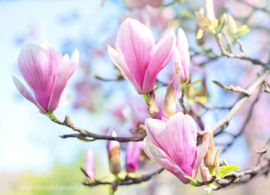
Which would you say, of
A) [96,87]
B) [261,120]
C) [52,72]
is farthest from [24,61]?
[261,120]

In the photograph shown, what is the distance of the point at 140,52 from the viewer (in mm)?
505

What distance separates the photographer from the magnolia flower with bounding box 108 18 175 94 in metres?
0.49

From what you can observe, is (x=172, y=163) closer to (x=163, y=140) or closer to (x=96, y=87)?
(x=163, y=140)

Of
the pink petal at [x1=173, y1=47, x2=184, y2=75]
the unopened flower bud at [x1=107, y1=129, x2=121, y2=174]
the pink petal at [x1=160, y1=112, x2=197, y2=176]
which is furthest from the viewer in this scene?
the unopened flower bud at [x1=107, y1=129, x2=121, y2=174]

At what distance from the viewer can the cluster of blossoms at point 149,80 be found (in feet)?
1.50

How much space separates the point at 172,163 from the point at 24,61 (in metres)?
0.36

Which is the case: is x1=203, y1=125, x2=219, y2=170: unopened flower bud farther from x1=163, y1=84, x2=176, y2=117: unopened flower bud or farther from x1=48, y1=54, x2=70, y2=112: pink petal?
x1=48, y1=54, x2=70, y2=112: pink petal

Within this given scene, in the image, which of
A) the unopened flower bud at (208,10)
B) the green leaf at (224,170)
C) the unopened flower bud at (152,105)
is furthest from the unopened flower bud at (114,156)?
the unopened flower bud at (208,10)

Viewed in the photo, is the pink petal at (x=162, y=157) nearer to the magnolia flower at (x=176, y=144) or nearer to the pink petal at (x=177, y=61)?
the magnolia flower at (x=176, y=144)

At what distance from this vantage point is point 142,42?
498 mm

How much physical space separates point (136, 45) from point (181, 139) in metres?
0.20

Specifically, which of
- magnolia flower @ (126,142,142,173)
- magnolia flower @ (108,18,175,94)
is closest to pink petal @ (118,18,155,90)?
magnolia flower @ (108,18,175,94)

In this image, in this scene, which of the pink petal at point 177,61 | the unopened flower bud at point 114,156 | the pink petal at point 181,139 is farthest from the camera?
the unopened flower bud at point 114,156

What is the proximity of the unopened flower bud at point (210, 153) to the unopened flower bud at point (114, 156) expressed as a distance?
299 millimetres
